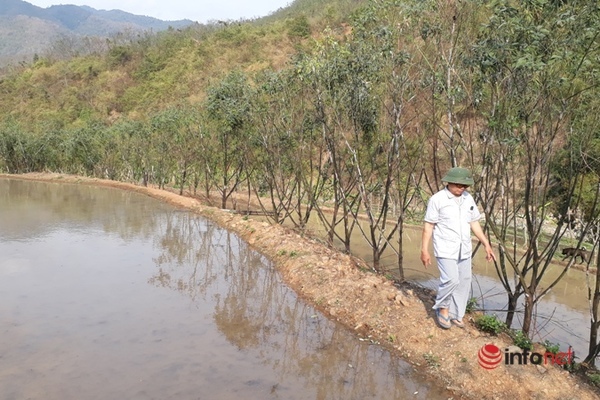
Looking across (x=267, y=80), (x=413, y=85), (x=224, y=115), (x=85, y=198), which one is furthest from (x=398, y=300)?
(x=85, y=198)

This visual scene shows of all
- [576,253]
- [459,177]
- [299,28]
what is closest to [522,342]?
[576,253]

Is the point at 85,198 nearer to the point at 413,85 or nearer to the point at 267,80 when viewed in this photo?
the point at 267,80

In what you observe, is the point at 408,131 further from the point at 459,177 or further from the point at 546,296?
the point at 459,177

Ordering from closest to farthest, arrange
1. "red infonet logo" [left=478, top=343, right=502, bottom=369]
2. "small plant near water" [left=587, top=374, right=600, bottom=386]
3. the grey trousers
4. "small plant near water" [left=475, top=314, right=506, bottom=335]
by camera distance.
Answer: "small plant near water" [left=587, top=374, right=600, bottom=386] → "red infonet logo" [left=478, top=343, right=502, bottom=369] → the grey trousers → "small plant near water" [left=475, top=314, right=506, bottom=335]

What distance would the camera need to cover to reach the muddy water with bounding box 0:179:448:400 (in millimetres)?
6641

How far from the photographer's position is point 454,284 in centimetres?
698

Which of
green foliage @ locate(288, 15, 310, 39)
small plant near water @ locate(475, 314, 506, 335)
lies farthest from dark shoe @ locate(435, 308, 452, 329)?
green foliage @ locate(288, 15, 310, 39)

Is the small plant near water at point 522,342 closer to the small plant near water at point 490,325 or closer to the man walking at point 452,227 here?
the small plant near water at point 490,325

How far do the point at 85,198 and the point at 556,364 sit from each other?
25.4m

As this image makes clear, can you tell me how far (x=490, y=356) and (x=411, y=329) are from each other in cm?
143

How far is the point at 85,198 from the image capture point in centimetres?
2673

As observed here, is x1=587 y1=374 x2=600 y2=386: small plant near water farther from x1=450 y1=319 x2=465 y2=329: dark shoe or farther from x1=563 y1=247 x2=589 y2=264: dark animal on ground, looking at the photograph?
x1=450 y1=319 x2=465 y2=329: dark shoe

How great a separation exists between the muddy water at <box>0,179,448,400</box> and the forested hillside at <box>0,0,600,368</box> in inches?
111

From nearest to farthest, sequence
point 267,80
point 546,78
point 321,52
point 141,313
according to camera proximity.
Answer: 1. point 546,78
2. point 141,313
3. point 321,52
4. point 267,80
